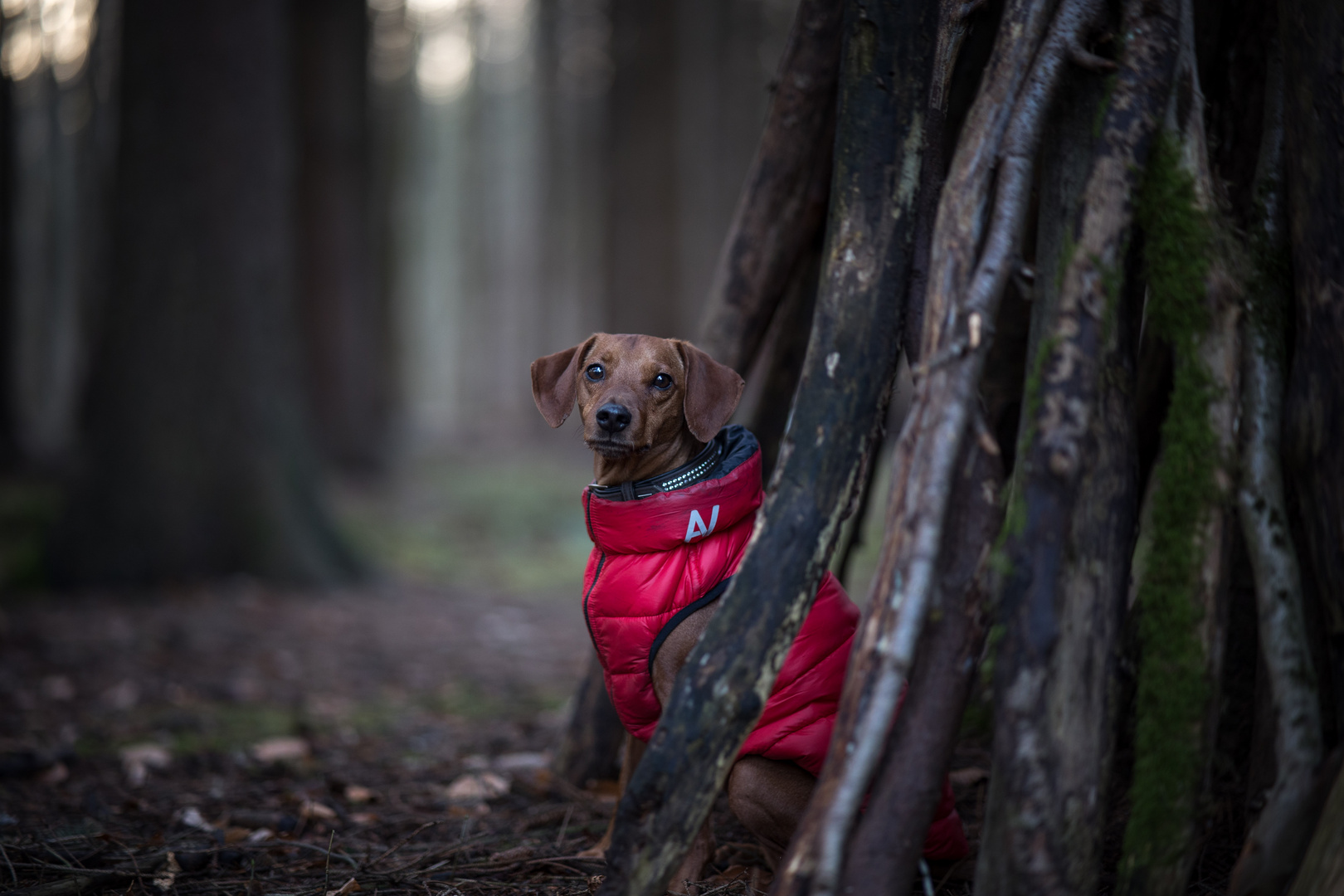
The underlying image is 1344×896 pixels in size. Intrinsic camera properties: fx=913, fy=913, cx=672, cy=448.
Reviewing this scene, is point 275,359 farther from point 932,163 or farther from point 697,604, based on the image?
point 932,163

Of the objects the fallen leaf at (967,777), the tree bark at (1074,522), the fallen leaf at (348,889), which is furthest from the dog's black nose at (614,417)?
the fallen leaf at (967,777)

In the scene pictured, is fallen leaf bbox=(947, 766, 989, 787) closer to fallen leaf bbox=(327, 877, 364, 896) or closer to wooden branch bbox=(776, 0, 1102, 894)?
wooden branch bbox=(776, 0, 1102, 894)

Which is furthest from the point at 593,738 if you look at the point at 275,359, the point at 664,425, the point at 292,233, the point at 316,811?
the point at 292,233

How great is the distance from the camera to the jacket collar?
9.32ft

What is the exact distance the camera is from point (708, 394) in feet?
11.0

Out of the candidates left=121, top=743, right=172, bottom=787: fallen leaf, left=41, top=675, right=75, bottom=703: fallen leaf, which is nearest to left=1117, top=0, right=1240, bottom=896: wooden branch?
left=121, top=743, right=172, bottom=787: fallen leaf

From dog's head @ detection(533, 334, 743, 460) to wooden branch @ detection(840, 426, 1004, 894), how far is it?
1110 millimetres

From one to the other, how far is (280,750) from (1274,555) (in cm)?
423

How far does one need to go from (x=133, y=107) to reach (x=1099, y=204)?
7589mm

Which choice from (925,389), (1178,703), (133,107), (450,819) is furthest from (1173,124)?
(133,107)

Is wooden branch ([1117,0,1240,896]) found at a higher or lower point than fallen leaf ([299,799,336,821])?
higher

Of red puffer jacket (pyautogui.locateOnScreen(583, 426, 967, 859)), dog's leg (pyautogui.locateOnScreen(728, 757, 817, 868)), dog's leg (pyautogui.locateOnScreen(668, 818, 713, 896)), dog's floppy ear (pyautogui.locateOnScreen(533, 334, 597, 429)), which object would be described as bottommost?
dog's leg (pyautogui.locateOnScreen(668, 818, 713, 896))

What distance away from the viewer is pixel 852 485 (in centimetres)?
262

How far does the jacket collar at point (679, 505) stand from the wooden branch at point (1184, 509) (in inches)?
46.1
